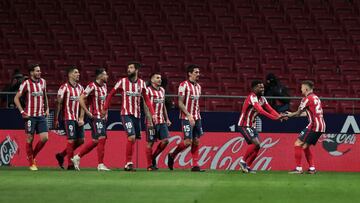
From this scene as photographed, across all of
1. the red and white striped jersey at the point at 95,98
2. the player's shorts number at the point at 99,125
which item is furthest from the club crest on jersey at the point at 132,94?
the player's shorts number at the point at 99,125

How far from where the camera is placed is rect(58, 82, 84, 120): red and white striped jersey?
18656 mm

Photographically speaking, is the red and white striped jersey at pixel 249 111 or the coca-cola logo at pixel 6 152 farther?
the coca-cola logo at pixel 6 152

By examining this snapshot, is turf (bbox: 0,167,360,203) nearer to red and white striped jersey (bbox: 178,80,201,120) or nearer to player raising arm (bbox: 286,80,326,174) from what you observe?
player raising arm (bbox: 286,80,326,174)

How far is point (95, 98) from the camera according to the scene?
60.3 ft

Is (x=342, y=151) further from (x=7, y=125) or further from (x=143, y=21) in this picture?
(x=143, y=21)

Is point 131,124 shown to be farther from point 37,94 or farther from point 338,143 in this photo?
point 338,143

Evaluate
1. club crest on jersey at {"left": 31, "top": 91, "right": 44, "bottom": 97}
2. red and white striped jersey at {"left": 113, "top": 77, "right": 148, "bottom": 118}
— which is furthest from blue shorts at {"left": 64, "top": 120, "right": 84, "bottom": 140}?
red and white striped jersey at {"left": 113, "top": 77, "right": 148, "bottom": 118}

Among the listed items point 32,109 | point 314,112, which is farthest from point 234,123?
point 32,109

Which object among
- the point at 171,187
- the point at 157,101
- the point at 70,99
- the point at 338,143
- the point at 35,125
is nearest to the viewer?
the point at 171,187

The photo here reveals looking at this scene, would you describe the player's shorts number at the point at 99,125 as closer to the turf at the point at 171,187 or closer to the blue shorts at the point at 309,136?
the turf at the point at 171,187

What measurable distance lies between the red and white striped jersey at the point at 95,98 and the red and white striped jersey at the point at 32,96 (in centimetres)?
92

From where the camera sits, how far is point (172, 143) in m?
20.7

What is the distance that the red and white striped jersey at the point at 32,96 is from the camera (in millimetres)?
18109

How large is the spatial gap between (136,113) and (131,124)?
0.86ft
